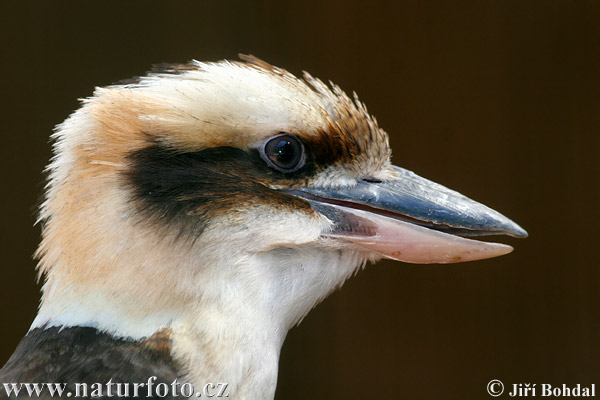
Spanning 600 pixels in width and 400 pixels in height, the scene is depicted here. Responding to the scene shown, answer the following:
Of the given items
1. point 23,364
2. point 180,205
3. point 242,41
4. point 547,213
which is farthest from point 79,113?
point 547,213

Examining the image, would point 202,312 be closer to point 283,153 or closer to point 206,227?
point 206,227

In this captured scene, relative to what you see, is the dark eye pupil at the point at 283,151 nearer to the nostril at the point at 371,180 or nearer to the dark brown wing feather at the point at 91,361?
the nostril at the point at 371,180

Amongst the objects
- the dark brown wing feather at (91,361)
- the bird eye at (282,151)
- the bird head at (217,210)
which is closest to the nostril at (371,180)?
the bird head at (217,210)

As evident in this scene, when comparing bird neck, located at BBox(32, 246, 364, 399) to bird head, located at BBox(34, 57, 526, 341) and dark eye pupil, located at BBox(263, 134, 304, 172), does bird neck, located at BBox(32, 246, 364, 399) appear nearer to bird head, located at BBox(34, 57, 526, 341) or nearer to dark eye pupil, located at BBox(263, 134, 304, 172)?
bird head, located at BBox(34, 57, 526, 341)

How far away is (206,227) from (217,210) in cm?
3

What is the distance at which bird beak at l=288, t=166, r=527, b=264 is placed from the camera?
1.22 meters

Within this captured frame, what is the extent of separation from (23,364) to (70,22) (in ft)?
5.82

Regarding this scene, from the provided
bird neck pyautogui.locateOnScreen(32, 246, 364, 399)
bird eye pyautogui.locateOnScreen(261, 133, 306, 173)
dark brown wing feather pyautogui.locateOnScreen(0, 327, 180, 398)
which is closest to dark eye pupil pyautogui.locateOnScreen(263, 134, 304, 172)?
bird eye pyautogui.locateOnScreen(261, 133, 306, 173)

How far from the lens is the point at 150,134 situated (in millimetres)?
1164

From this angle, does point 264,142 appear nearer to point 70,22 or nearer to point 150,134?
point 150,134

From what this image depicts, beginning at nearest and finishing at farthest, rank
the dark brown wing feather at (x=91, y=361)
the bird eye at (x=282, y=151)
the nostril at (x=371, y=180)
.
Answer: the dark brown wing feather at (x=91, y=361)
the bird eye at (x=282, y=151)
the nostril at (x=371, y=180)

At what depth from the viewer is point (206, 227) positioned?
113cm

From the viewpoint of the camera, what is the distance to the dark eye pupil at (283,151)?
1174 mm

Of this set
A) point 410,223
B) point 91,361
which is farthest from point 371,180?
point 91,361
